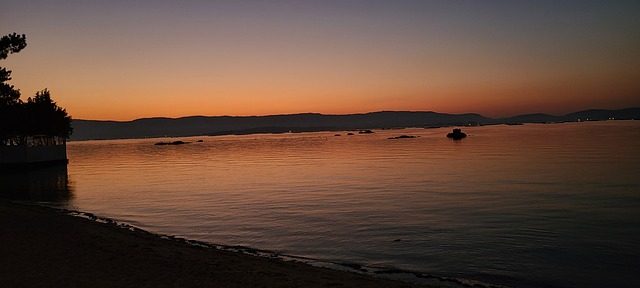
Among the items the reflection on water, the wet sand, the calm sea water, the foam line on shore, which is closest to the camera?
the wet sand

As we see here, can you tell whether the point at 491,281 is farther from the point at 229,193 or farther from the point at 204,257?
the point at 229,193

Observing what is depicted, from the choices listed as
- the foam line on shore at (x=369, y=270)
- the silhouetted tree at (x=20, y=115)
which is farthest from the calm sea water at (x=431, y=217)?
the silhouetted tree at (x=20, y=115)

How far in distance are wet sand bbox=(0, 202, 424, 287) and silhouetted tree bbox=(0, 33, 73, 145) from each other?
2770 cm

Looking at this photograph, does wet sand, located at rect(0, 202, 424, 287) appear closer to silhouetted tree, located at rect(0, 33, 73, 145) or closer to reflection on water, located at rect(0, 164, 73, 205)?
reflection on water, located at rect(0, 164, 73, 205)

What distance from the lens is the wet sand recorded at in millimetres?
11969

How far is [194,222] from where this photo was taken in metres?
24.2

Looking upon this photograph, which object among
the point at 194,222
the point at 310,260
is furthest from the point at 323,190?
the point at 310,260

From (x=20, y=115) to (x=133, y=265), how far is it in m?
57.8

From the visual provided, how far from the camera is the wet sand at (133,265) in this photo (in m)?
12.0

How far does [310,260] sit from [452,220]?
9.72 metres

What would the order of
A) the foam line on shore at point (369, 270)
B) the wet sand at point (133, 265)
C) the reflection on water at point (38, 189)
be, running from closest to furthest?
the wet sand at point (133, 265) < the foam line on shore at point (369, 270) < the reflection on water at point (38, 189)

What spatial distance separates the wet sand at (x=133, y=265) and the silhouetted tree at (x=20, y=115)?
27.7 metres

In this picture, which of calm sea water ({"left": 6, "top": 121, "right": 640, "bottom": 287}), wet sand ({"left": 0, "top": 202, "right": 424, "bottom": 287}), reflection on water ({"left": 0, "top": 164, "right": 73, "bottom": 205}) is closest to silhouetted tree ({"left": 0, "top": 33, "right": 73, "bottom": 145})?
reflection on water ({"left": 0, "top": 164, "right": 73, "bottom": 205})

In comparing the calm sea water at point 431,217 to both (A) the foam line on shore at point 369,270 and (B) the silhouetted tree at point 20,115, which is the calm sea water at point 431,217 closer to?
(A) the foam line on shore at point 369,270
